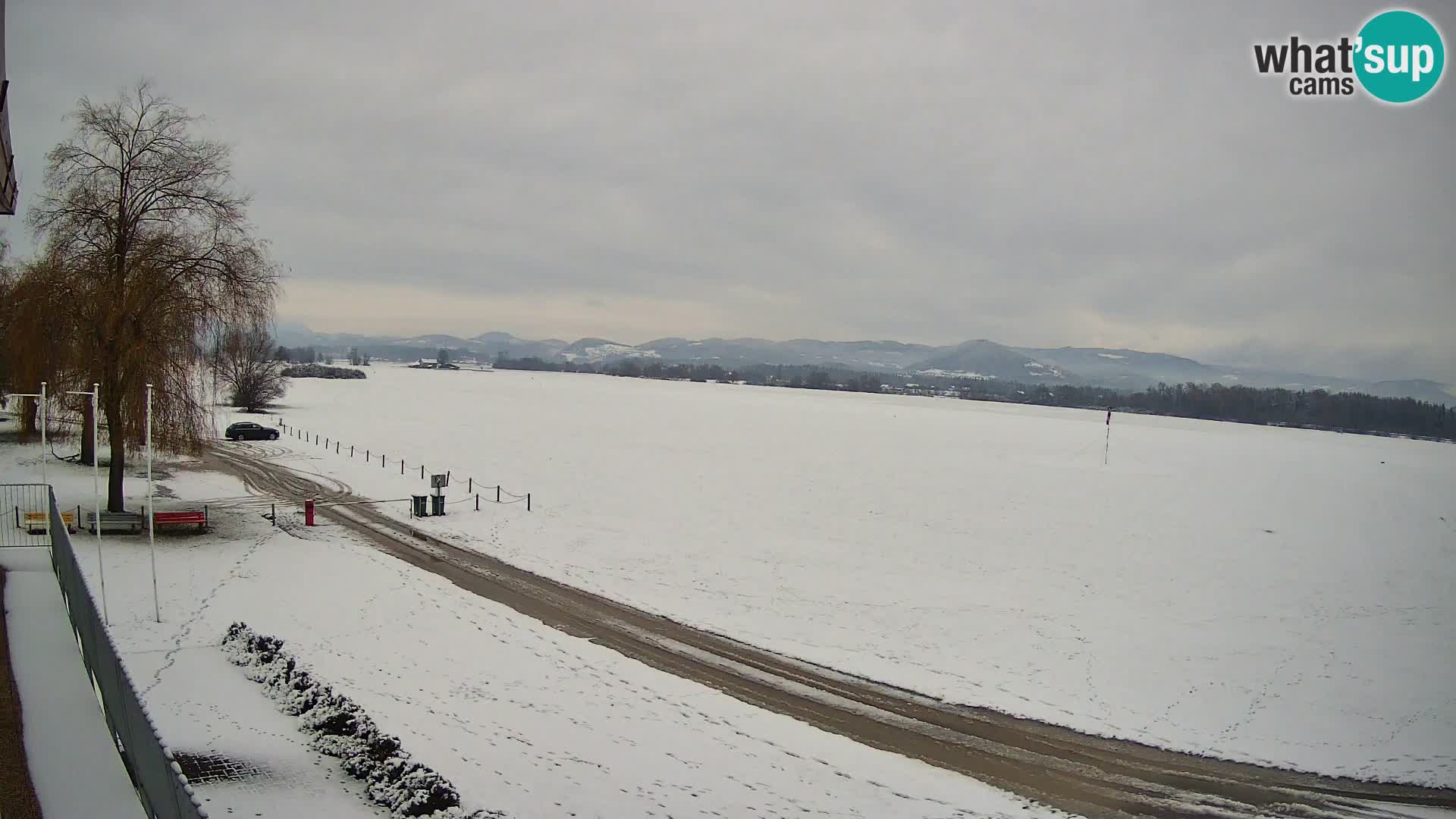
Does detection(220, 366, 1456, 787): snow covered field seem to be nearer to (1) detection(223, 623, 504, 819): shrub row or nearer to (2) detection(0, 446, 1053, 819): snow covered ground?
(1) detection(223, 623, 504, 819): shrub row

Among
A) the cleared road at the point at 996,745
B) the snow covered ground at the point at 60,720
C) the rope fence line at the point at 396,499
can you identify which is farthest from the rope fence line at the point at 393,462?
the snow covered ground at the point at 60,720

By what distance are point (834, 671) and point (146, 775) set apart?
1113 centimetres

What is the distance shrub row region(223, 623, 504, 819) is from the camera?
916 centimetres

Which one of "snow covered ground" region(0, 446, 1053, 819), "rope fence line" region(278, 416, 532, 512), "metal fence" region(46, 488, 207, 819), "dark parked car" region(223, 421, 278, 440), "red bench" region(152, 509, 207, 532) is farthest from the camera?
"dark parked car" region(223, 421, 278, 440)

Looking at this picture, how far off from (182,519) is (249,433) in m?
29.4

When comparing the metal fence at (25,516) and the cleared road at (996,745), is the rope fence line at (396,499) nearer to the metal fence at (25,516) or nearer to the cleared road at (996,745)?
the metal fence at (25,516)

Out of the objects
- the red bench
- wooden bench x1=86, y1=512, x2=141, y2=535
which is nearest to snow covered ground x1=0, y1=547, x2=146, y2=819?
the red bench

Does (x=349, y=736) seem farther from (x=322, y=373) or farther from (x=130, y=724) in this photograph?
(x=322, y=373)

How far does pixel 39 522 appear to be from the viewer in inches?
811

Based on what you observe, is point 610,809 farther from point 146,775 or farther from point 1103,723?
point 1103,723

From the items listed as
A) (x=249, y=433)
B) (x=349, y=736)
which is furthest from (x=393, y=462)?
(x=349, y=736)

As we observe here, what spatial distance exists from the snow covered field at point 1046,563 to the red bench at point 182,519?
7.48 m

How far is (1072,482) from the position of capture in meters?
37.4

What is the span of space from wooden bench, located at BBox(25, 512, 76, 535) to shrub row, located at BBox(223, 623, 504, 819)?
9099mm
